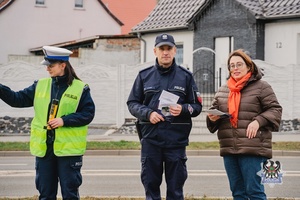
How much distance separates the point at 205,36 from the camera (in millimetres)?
27578

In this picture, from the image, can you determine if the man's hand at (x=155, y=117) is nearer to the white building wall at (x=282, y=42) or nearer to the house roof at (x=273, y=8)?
the house roof at (x=273, y=8)

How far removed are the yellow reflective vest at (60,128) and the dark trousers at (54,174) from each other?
68mm

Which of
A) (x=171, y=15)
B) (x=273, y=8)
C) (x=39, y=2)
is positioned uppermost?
(x=39, y=2)

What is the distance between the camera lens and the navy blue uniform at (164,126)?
684 centimetres

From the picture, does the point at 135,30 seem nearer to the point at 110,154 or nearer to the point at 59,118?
the point at 110,154

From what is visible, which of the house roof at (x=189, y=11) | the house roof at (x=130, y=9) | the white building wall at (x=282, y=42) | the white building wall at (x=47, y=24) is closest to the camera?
the white building wall at (x=282, y=42)

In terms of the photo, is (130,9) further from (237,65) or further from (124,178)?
(237,65)

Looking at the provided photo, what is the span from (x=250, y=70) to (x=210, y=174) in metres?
5.91

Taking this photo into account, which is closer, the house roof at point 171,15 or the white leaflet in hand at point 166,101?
the white leaflet in hand at point 166,101

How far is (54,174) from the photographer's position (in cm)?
679

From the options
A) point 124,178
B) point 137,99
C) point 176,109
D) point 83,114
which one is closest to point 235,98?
point 176,109

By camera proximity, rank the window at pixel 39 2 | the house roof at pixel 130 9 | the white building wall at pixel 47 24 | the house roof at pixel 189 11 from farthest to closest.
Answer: the house roof at pixel 130 9 < the window at pixel 39 2 < the white building wall at pixel 47 24 < the house roof at pixel 189 11

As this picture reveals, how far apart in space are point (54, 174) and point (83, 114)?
0.65 m

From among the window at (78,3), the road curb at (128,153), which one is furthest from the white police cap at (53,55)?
the window at (78,3)
